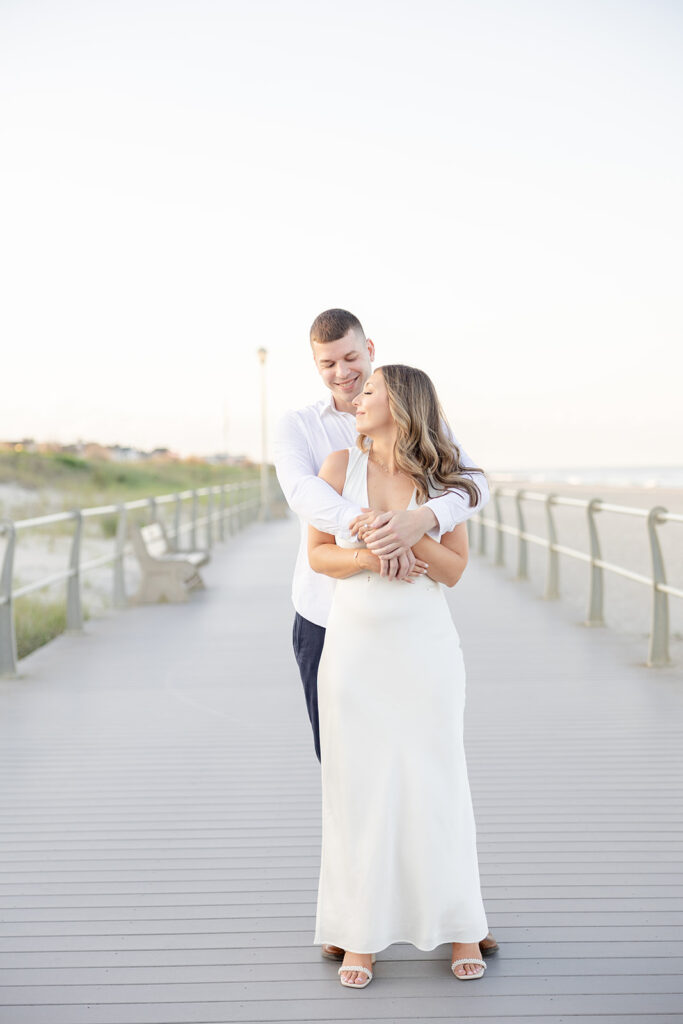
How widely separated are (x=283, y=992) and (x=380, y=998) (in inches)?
9.2

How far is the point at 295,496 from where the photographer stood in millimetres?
2650

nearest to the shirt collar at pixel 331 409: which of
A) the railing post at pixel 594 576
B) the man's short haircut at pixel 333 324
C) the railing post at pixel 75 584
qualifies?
the man's short haircut at pixel 333 324

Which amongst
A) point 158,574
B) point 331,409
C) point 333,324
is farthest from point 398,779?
point 158,574

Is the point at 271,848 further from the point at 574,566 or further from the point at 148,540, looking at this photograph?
the point at 574,566

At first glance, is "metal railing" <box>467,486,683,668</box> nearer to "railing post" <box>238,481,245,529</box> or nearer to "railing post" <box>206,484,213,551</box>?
"railing post" <box>206,484,213,551</box>

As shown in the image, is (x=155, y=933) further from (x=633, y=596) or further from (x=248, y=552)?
(x=248, y=552)

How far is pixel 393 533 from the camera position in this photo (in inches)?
94.8

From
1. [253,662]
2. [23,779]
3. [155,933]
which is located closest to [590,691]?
[253,662]

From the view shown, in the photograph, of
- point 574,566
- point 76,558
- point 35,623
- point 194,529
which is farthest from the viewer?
point 574,566

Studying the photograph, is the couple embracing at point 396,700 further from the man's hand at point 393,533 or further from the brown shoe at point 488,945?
the brown shoe at point 488,945

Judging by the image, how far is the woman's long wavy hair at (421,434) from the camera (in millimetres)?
2459

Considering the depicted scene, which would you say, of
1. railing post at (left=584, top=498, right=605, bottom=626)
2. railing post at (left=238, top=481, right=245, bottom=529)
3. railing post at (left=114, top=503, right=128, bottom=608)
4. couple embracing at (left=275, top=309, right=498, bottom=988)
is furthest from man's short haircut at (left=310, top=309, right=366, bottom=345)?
railing post at (left=238, top=481, right=245, bottom=529)

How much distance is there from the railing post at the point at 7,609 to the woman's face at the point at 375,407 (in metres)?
4.26

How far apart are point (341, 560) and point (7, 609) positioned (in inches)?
174
